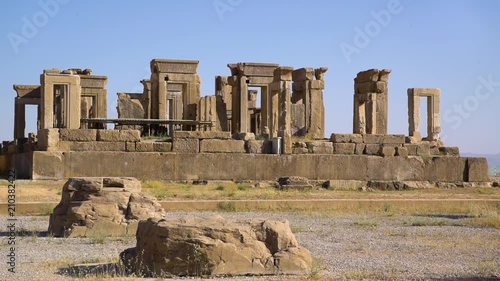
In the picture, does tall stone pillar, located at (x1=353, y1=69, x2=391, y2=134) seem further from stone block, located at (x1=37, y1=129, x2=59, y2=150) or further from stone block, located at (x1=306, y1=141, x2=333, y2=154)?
stone block, located at (x1=37, y1=129, x2=59, y2=150)

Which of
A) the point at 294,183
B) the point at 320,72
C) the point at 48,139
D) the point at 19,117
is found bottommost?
the point at 294,183

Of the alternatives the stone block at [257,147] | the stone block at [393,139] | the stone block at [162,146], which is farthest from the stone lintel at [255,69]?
the stone block at [162,146]

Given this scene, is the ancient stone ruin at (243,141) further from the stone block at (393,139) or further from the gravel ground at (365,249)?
the gravel ground at (365,249)

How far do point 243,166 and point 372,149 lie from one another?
4.63 m

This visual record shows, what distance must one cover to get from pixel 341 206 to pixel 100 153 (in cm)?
826

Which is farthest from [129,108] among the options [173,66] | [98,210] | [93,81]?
[98,210]

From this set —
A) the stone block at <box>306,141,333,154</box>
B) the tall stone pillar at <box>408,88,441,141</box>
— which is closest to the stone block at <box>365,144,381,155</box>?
the stone block at <box>306,141,333,154</box>

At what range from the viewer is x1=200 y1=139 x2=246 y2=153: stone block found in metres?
24.0

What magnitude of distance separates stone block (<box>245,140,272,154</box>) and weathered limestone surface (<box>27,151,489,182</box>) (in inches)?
12.7

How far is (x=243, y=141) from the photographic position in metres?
24.5

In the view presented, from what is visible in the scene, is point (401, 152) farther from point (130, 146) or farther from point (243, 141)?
point (130, 146)

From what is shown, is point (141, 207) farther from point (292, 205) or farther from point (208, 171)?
point (208, 171)

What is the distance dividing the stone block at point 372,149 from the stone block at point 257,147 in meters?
3.38

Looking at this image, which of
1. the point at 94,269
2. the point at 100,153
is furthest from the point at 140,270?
the point at 100,153
